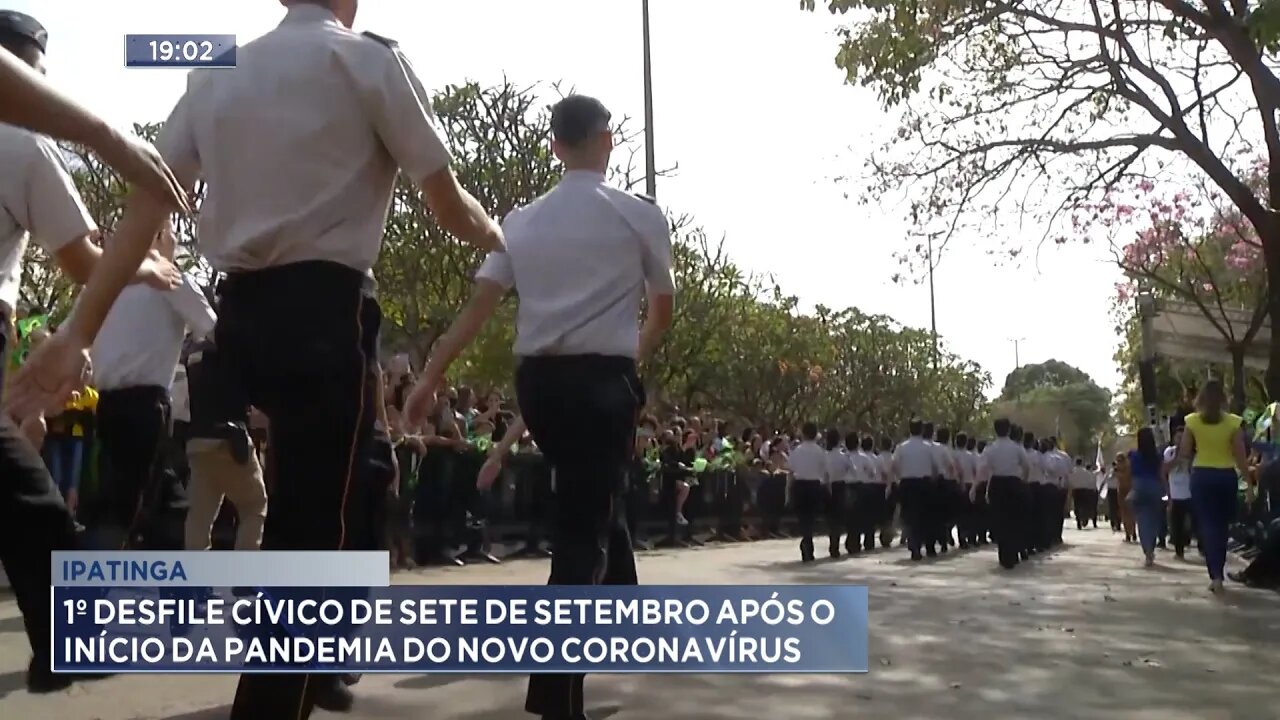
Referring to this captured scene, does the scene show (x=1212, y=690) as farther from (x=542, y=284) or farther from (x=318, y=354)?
(x=318, y=354)

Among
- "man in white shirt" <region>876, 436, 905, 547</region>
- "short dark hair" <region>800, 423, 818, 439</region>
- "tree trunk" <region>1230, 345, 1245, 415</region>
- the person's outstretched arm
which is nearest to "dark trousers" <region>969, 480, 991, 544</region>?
"man in white shirt" <region>876, 436, 905, 547</region>

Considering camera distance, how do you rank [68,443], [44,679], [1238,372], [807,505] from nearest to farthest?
[44,679], [68,443], [807,505], [1238,372]

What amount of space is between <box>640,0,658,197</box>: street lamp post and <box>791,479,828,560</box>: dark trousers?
5.72 metres

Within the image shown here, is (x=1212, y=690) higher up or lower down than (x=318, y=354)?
lower down

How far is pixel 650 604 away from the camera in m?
5.34

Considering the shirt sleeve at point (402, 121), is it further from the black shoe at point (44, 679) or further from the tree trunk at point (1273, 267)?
the tree trunk at point (1273, 267)

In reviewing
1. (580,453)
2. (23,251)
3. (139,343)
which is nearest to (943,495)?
(139,343)

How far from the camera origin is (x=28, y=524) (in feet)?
13.3

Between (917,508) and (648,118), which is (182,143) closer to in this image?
(917,508)

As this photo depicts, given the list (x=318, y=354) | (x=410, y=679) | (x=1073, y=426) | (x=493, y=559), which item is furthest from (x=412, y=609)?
(x=1073, y=426)

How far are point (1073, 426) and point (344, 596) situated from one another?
371ft

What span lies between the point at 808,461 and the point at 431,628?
41.3 ft

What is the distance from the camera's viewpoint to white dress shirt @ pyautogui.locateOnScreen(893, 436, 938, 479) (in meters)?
18.3

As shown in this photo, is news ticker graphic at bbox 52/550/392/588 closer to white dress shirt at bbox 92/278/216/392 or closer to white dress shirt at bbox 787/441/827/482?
white dress shirt at bbox 92/278/216/392
